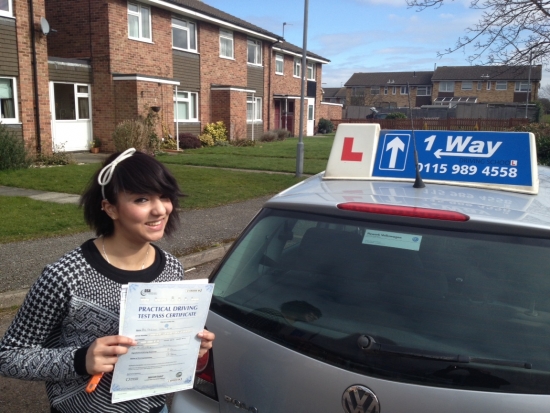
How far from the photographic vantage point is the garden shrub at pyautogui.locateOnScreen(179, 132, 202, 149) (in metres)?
22.7

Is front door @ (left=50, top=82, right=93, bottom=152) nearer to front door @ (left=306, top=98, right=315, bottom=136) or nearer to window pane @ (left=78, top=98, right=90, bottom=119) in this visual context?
window pane @ (left=78, top=98, right=90, bottom=119)

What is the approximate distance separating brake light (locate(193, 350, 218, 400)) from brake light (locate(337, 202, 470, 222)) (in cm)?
86

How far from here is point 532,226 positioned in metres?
2.00

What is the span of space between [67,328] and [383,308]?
3.73 feet

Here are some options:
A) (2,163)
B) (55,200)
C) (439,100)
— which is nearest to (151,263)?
(55,200)

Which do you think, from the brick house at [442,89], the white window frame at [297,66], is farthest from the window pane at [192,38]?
the brick house at [442,89]

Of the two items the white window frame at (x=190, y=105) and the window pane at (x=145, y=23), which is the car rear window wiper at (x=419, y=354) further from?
the white window frame at (x=190, y=105)

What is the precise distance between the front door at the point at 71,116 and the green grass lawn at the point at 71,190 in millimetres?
3987

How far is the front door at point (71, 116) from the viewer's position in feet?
59.6

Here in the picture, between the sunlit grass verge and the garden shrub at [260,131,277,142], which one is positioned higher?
the garden shrub at [260,131,277,142]

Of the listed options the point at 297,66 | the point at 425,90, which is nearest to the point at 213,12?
the point at 297,66

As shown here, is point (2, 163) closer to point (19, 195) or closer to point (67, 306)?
point (19, 195)

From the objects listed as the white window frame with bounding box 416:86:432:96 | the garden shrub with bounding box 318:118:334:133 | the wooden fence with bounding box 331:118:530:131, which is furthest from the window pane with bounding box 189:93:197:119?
the white window frame with bounding box 416:86:432:96

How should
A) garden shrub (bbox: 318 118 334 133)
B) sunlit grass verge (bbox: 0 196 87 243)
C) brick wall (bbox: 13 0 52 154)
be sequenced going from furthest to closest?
garden shrub (bbox: 318 118 334 133) → brick wall (bbox: 13 0 52 154) → sunlit grass verge (bbox: 0 196 87 243)
